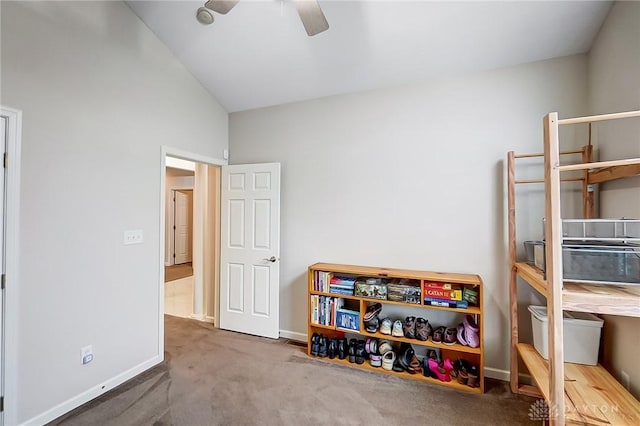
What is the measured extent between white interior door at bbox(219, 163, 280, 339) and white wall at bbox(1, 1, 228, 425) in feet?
2.67

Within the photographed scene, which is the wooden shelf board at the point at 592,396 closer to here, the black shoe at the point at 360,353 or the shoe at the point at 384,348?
the shoe at the point at 384,348

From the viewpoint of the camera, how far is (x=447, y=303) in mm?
2268

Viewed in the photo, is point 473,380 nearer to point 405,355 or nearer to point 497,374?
point 497,374

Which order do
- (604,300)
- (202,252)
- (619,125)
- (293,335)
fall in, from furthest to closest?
(202,252)
(293,335)
(619,125)
(604,300)

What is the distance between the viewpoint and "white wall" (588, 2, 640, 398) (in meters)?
1.56

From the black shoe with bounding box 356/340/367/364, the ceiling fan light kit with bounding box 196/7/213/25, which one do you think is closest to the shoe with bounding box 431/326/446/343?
the black shoe with bounding box 356/340/367/364

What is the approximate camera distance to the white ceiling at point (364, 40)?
1.97m

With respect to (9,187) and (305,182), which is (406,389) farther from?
(9,187)

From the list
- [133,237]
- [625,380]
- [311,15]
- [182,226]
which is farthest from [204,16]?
[182,226]

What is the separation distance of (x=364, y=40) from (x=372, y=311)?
2.40 m

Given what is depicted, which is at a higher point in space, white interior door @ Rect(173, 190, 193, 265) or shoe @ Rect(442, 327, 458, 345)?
white interior door @ Rect(173, 190, 193, 265)

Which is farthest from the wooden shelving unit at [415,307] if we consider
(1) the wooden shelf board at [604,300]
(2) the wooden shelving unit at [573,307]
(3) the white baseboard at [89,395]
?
(3) the white baseboard at [89,395]

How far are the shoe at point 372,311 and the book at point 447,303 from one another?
486 millimetres

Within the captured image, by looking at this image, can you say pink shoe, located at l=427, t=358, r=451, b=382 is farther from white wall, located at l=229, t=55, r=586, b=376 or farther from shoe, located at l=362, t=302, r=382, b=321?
shoe, located at l=362, t=302, r=382, b=321
